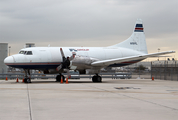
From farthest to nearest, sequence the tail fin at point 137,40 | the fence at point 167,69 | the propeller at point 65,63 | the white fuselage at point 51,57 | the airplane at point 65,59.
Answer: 1. the fence at point 167,69
2. the tail fin at point 137,40
3. the propeller at point 65,63
4. the airplane at point 65,59
5. the white fuselage at point 51,57

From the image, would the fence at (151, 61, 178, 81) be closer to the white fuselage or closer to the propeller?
the white fuselage

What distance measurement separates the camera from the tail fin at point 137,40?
31.1 metres

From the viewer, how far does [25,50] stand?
2470cm

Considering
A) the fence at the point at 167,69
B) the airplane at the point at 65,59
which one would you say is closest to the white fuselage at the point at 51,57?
the airplane at the point at 65,59

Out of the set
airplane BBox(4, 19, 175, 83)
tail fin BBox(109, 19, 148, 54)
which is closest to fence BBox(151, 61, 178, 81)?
tail fin BBox(109, 19, 148, 54)

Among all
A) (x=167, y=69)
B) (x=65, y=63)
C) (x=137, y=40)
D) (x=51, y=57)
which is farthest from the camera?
(x=167, y=69)

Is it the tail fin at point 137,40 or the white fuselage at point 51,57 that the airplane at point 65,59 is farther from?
the tail fin at point 137,40

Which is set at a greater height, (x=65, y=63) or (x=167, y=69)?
(x=65, y=63)

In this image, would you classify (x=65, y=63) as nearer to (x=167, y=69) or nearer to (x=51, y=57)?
(x=51, y=57)

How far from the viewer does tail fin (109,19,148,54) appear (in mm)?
31105

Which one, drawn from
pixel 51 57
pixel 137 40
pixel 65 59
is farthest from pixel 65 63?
pixel 137 40

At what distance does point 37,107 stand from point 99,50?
1926cm

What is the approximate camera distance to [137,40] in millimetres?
31406

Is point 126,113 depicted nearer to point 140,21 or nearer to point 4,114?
point 4,114
